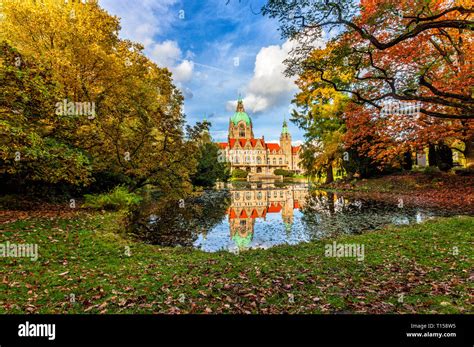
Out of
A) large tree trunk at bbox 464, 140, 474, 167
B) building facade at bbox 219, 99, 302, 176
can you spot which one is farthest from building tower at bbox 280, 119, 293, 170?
large tree trunk at bbox 464, 140, 474, 167

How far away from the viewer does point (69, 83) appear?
1413 centimetres

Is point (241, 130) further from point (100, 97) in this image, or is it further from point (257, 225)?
point (257, 225)

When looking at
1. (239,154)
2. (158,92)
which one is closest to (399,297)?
(158,92)

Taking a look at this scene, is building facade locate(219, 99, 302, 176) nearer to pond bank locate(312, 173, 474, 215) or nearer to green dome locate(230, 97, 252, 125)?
green dome locate(230, 97, 252, 125)

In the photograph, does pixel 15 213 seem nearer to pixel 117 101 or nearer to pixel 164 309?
pixel 117 101

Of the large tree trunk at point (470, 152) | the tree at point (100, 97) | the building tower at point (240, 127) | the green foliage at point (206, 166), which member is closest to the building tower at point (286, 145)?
the building tower at point (240, 127)

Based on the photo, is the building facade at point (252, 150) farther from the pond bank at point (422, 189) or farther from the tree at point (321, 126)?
the pond bank at point (422, 189)

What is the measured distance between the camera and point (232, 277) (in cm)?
579

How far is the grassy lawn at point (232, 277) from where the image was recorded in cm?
438

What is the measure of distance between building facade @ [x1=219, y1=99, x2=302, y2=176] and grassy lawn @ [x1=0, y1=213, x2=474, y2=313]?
8888 centimetres

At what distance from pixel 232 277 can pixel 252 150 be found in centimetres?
9793

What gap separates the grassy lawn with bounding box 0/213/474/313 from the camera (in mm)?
4383

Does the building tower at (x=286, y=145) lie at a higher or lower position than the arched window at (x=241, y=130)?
lower

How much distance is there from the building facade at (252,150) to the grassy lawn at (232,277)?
88.9 metres
